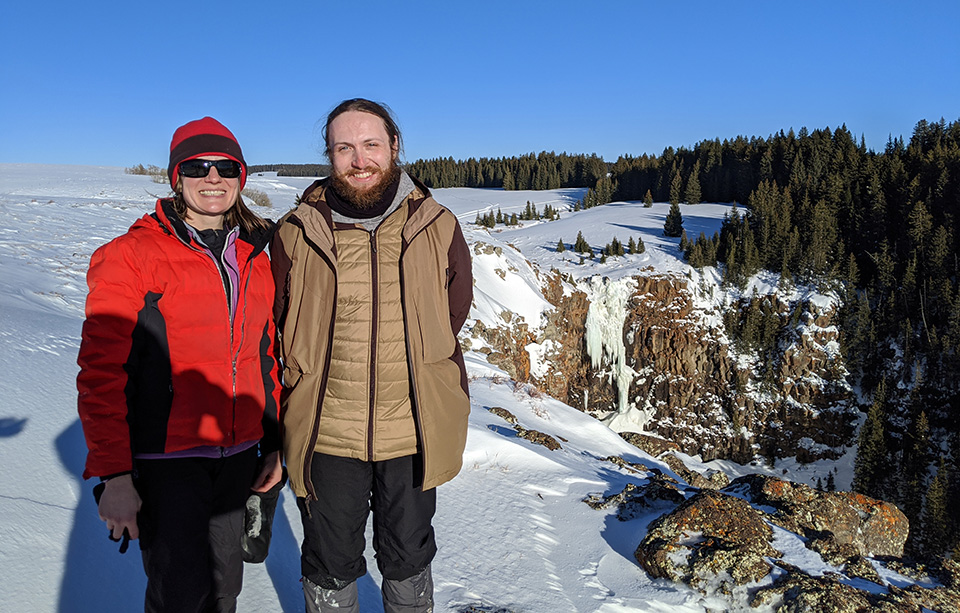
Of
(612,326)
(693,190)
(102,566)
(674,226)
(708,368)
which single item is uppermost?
(693,190)

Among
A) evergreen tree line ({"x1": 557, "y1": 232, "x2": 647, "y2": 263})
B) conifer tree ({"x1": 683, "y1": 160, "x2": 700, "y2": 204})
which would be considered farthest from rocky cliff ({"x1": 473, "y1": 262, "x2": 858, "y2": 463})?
conifer tree ({"x1": 683, "y1": 160, "x2": 700, "y2": 204})

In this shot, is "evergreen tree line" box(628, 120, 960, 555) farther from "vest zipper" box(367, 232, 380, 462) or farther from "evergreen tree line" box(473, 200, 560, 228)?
"vest zipper" box(367, 232, 380, 462)

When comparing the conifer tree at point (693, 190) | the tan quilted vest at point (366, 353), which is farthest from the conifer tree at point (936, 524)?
the conifer tree at point (693, 190)

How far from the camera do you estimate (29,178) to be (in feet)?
72.4

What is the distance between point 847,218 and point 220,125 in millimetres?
34186

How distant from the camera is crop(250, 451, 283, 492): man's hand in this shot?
206 centimetres

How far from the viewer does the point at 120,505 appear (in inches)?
60.9

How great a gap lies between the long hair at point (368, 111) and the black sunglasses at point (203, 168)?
37 cm

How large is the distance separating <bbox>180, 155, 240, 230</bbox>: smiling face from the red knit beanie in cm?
3

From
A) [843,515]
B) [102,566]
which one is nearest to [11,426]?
[102,566]

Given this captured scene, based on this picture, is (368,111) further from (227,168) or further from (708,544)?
(708,544)

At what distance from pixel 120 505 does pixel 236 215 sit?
107 cm

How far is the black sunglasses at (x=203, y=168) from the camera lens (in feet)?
6.25

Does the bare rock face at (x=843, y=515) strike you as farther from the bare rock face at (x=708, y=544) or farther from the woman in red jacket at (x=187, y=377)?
the woman in red jacket at (x=187, y=377)
